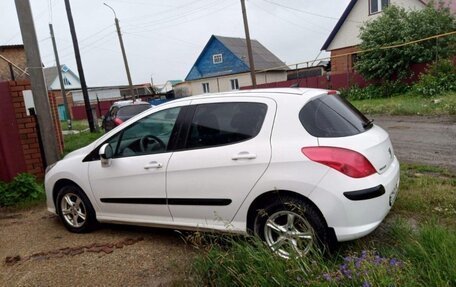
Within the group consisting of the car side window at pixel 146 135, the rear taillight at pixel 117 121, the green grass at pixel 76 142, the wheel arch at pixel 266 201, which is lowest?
the green grass at pixel 76 142

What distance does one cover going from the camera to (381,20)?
66.1 ft

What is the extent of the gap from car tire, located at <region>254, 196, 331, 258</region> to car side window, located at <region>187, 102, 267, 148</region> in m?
0.70

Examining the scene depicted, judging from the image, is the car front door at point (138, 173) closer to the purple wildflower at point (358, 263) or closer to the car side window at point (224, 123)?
the car side window at point (224, 123)

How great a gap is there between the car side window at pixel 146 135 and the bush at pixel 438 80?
47.3 feet

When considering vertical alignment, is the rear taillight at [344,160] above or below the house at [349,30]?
below

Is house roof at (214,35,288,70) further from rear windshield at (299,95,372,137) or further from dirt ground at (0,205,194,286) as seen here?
rear windshield at (299,95,372,137)

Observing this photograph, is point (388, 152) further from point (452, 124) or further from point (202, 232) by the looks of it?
point (452, 124)

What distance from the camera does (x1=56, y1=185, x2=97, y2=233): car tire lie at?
457 centimetres

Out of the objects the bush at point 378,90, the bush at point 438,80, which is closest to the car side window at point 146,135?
the bush at point 438,80

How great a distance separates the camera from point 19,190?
6.19 meters

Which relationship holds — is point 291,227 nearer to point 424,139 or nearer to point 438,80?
point 424,139

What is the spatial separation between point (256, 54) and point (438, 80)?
2797 centimetres

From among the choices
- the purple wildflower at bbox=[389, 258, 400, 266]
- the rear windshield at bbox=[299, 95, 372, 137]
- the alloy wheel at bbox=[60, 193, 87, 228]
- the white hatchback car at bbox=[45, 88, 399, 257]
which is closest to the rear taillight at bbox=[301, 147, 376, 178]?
the white hatchback car at bbox=[45, 88, 399, 257]

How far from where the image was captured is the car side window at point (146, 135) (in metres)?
4.05
